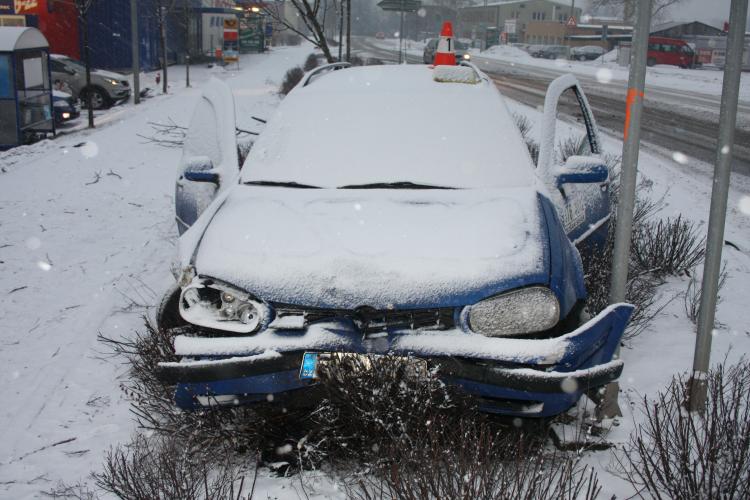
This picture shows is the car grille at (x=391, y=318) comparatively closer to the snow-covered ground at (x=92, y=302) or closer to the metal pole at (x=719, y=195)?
the snow-covered ground at (x=92, y=302)

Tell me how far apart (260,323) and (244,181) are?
1234 mm

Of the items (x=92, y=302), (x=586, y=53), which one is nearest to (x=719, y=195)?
(x=92, y=302)

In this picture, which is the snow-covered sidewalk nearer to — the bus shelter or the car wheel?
the bus shelter

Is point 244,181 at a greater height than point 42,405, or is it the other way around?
point 244,181

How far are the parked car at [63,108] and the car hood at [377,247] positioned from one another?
49.2ft

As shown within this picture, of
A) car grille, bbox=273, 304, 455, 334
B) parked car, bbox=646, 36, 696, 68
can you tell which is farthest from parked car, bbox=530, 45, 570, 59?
car grille, bbox=273, 304, 455, 334

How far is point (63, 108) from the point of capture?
55.2 ft

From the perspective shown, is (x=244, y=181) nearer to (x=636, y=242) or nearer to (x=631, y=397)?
(x=631, y=397)

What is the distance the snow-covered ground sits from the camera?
3295mm

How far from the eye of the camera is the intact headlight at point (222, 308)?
295 cm

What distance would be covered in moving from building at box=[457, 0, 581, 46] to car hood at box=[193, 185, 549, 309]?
80.4 meters

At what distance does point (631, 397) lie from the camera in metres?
3.54

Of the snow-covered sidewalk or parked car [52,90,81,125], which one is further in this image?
parked car [52,90,81,125]

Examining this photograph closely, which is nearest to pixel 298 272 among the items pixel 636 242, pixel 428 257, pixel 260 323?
pixel 260 323
